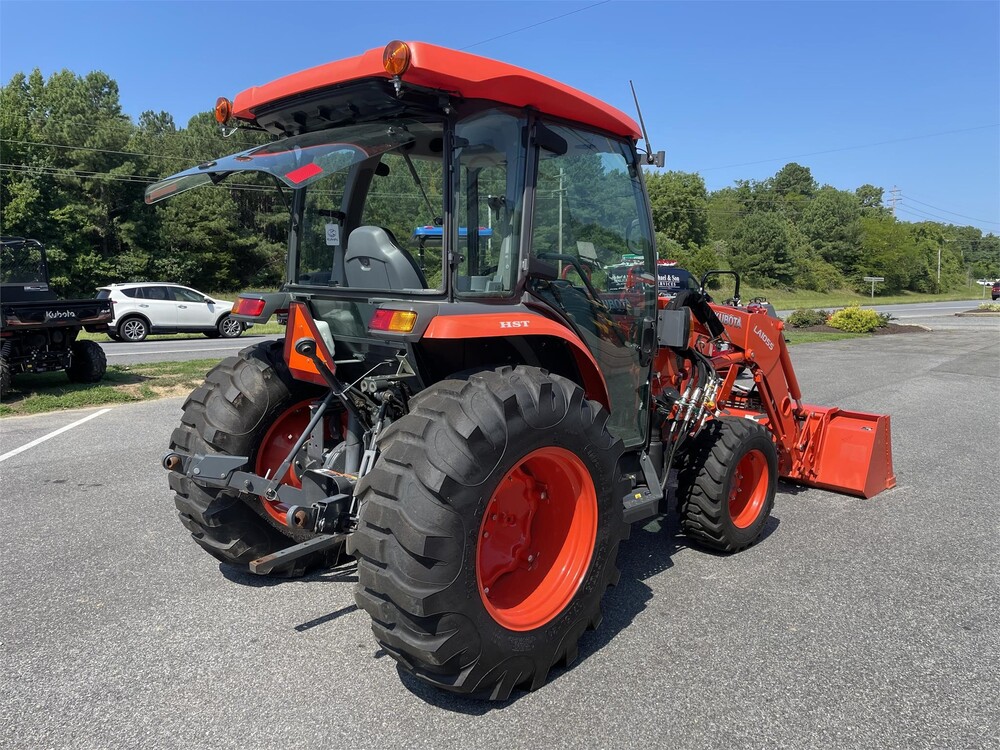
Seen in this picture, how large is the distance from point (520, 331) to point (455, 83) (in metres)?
1.04

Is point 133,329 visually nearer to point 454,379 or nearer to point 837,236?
point 454,379

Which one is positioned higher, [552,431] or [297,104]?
[297,104]

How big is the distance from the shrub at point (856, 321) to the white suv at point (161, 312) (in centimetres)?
1857

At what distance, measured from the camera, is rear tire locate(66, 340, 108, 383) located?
34.9 feet

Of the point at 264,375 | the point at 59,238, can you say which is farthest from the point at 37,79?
the point at 264,375

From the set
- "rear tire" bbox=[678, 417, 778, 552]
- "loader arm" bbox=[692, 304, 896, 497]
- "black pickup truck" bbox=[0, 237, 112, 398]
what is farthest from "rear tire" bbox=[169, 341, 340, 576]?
"black pickup truck" bbox=[0, 237, 112, 398]

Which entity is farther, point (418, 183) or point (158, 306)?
point (158, 306)

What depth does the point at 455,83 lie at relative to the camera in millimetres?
2801

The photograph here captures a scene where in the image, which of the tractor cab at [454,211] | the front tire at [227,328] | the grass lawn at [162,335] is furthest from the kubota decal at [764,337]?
the front tire at [227,328]

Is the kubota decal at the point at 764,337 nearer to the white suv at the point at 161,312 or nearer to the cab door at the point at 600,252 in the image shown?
the cab door at the point at 600,252

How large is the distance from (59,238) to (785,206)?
250ft

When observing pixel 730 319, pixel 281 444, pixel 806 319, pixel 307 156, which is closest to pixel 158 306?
pixel 281 444

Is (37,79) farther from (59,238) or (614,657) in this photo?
(614,657)

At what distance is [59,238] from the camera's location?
111 ft
